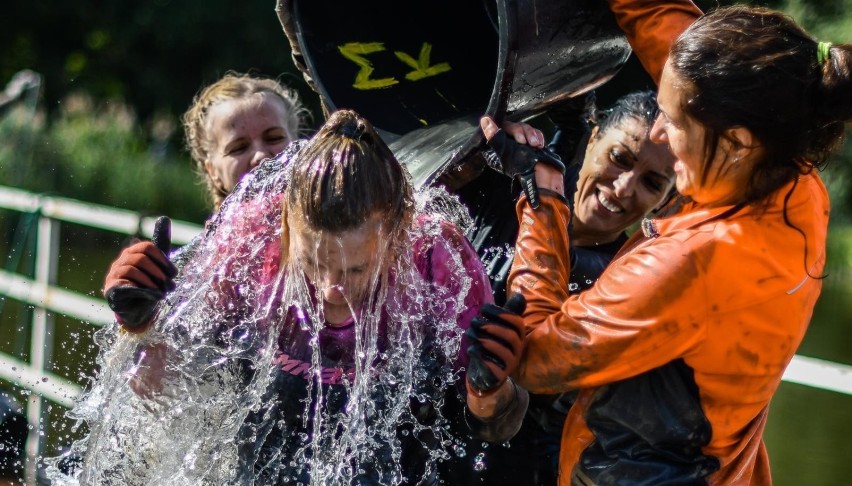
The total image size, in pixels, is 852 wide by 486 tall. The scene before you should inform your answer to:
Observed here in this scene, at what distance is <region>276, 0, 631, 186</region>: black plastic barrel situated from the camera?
2.22m

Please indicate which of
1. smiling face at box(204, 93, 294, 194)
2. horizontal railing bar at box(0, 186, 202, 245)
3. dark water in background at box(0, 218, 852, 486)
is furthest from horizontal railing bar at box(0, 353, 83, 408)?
smiling face at box(204, 93, 294, 194)

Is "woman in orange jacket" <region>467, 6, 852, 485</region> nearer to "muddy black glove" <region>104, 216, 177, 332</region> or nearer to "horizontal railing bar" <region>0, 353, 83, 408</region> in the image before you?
"muddy black glove" <region>104, 216, 177, 332</region>

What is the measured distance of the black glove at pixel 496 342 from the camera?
1863 millimetres

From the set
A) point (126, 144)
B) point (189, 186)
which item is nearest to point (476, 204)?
point (189, 186)

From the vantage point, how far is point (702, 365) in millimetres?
1817

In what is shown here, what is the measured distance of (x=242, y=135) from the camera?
9.85ft

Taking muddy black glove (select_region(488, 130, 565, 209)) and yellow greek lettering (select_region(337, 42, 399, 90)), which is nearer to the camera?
muddy black glove (select_region(488, 130, 565, 209))

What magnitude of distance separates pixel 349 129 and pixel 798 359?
1333mm

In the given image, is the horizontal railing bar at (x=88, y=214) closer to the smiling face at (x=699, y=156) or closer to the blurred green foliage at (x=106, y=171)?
A: the smiling face at (x=699, y=156)

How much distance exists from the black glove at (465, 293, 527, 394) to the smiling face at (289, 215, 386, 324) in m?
0.31

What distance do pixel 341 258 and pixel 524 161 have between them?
407 mm

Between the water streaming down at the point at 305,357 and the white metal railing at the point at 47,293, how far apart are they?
1.63 m

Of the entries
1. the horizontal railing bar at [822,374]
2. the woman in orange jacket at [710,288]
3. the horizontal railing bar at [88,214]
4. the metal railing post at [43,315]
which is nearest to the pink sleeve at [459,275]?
the woman in orange jacket at [710,288]

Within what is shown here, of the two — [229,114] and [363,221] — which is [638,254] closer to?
[363,221]
